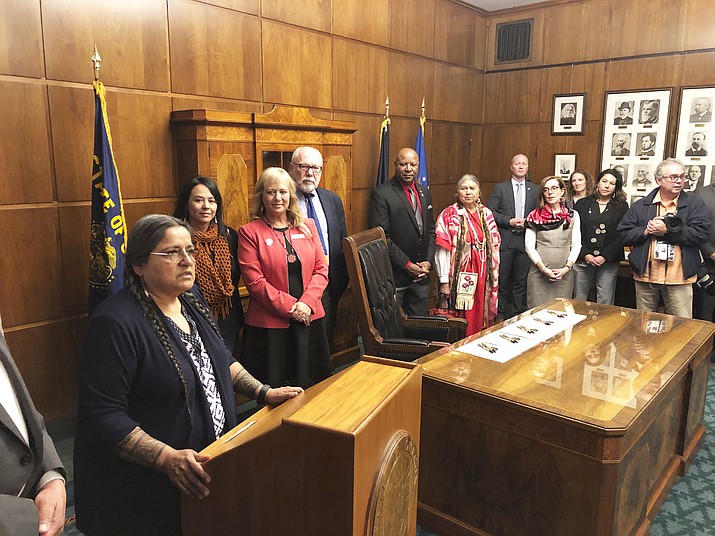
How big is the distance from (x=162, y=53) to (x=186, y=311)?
2451mm

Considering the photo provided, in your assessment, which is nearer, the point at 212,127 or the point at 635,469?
the point at 635,469

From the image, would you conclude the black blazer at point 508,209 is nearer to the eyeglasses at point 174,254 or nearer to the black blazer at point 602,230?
the black blazer at point 602,230

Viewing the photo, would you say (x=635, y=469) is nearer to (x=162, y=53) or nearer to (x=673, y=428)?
(x=673, y=428)

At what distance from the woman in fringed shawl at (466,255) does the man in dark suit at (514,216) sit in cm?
152

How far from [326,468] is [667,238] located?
3.96 meters

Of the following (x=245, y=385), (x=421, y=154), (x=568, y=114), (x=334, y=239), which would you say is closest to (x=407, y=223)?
(x=334, y=239)

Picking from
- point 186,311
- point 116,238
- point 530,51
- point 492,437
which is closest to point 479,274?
point 492,437

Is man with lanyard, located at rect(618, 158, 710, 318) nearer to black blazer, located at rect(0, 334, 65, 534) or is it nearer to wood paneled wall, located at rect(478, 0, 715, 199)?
wood paneled wall, located at rect(478, 0, 715, 199)

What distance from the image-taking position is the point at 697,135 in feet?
18.0

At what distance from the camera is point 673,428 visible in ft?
8.96

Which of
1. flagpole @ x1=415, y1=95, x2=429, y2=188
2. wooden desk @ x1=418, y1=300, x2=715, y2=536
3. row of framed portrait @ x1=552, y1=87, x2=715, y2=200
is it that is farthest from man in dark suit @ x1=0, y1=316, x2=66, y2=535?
row of framed portrait @ x1=552, y1=87, x2=715, y2=200

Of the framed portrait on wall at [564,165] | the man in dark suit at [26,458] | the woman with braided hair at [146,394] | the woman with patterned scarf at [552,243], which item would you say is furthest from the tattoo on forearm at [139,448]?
the framed portrait on wall at [564,165]

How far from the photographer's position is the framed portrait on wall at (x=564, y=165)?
6.25 metres

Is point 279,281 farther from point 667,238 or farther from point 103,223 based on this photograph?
point 667,238
